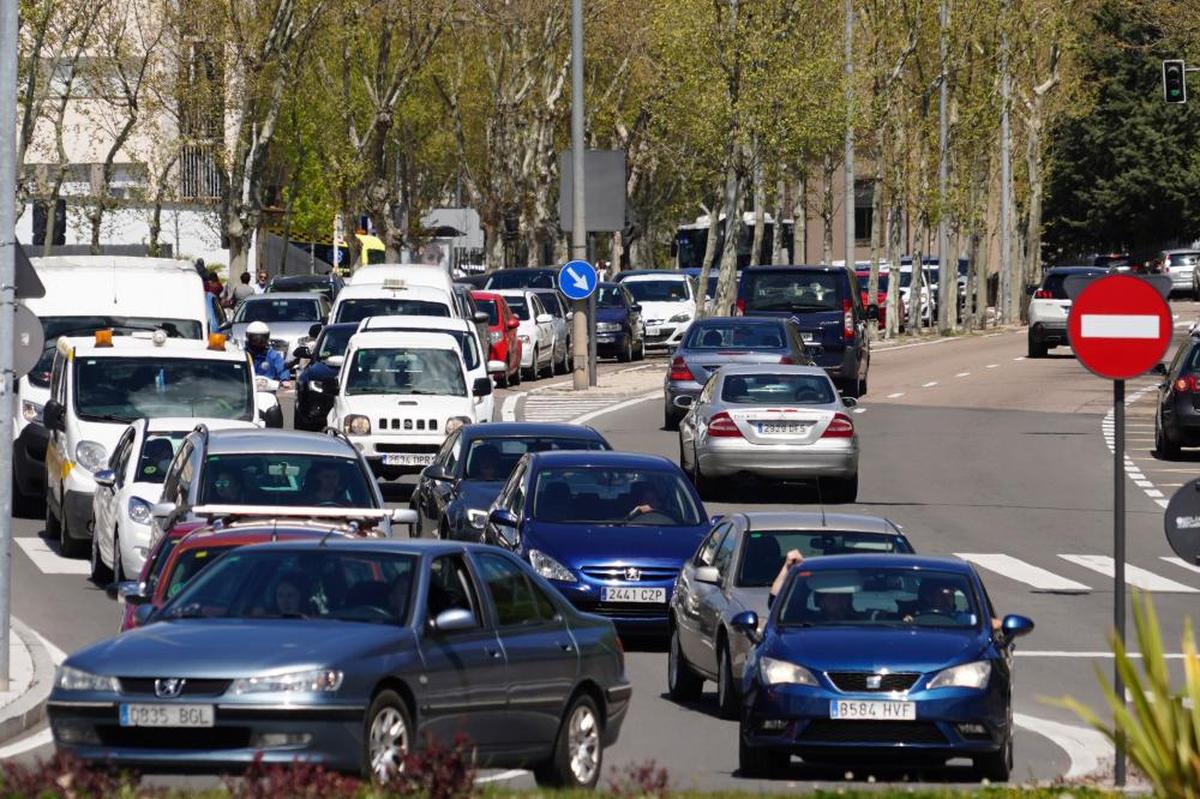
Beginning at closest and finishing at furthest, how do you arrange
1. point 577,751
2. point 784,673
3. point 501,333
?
point 577,751
point 784,673
point 501,333

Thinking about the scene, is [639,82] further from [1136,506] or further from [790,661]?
[790,661]

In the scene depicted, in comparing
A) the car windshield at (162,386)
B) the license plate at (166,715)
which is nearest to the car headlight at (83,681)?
the license plate at (166,715)

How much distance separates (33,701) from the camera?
14.7 metres

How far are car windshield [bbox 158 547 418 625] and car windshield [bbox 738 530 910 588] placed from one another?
475 cm

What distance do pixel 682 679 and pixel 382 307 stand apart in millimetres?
22071

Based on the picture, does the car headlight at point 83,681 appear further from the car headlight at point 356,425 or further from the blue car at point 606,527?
the car headlight at point 356,425

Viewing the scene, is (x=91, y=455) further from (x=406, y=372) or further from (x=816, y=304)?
(x=816, y=304)

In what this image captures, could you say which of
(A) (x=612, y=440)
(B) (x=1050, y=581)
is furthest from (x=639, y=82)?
(B) (x=1050, y=581)

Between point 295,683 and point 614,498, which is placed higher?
point 295,683

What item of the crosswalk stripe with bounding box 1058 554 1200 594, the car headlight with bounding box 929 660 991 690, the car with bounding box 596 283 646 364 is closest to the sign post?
the car headlight with bounding box 929 660 991 690

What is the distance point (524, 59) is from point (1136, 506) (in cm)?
4870

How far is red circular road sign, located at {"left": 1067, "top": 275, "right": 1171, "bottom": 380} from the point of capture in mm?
13570

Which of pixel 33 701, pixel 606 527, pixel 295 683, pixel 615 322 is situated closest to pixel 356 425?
pixel 606 527

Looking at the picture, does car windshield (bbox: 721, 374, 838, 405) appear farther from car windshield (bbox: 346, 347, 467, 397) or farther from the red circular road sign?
the red circular road sign
